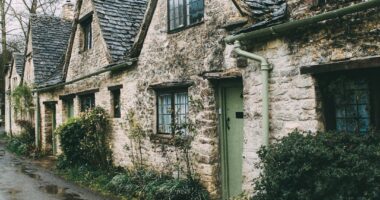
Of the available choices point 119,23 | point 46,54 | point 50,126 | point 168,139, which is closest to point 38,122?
point 50,126

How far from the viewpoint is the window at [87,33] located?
14688 millimetres

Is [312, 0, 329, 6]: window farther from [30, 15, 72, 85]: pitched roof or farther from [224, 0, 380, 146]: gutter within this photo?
[30, 15, 72, 85]: pitched roof

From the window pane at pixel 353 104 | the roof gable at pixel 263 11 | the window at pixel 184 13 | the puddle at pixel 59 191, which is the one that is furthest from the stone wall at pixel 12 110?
the window pane at pixel 353 104

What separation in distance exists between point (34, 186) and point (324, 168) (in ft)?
28.3

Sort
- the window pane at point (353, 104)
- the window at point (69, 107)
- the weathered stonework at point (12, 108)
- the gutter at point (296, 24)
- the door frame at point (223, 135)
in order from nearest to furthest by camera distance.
→ the gutter at point (296, 24)
the window pane at point (353, 104)
the door frame at point (223, 135)
the window at point (69, 107)
the weathered stonework at point (12, 108)

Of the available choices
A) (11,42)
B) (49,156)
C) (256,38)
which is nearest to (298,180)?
(256,38)

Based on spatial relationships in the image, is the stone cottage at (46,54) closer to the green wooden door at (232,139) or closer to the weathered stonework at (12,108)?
the weathered stonework at (12,108)

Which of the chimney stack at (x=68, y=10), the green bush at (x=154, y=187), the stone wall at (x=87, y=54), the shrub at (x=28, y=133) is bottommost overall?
the green bush at (x=154, y=187)

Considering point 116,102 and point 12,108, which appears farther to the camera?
point 12,108

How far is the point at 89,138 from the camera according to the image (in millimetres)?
12742

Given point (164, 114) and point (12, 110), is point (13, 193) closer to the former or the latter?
point (164, 114)

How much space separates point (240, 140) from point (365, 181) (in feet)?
11.5

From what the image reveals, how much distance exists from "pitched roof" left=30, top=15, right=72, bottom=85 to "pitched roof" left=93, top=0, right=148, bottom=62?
19.9 ft

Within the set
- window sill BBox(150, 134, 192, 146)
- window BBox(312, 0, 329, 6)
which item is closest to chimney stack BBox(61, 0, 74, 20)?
window sill BBox(150, 134, 192, 146)
